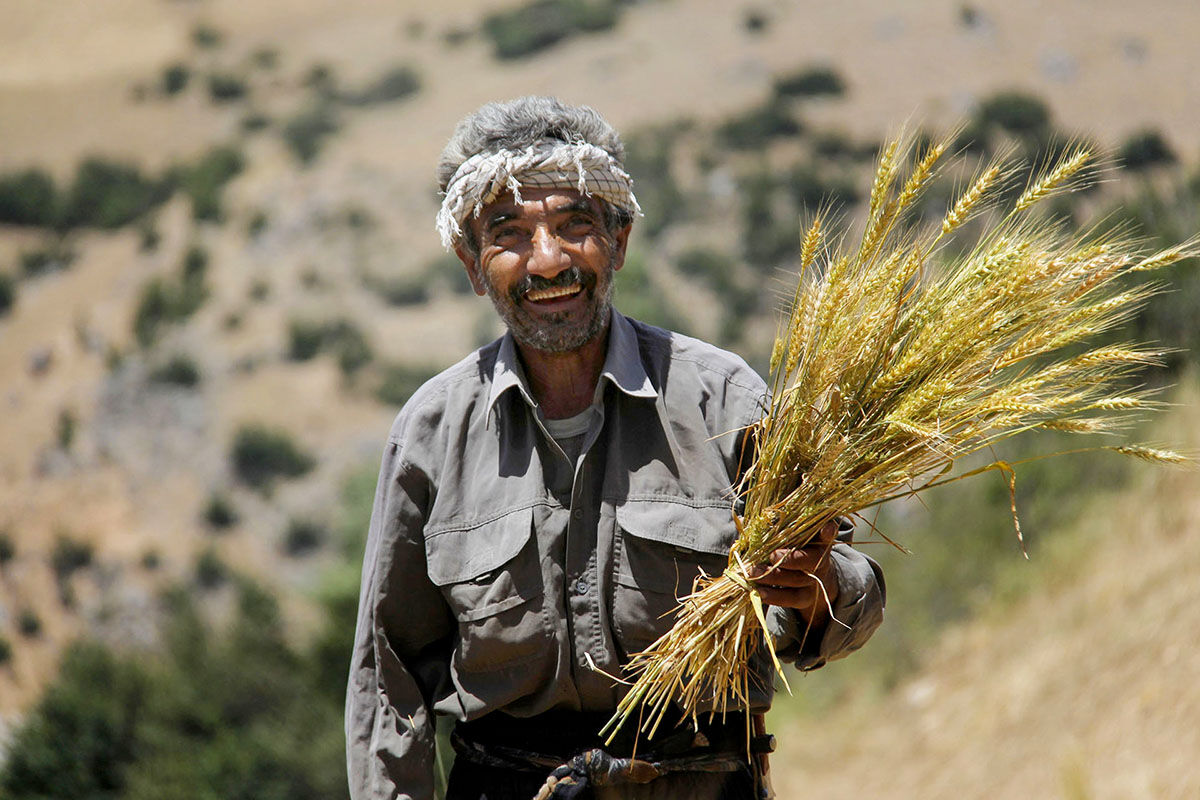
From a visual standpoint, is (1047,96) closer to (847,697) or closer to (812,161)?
(812,161)

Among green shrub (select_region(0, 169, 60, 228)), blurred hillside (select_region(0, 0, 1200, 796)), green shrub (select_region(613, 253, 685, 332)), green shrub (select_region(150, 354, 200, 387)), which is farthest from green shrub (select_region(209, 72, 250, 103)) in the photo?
green shrub (select_region(613, 253, 685, 332))

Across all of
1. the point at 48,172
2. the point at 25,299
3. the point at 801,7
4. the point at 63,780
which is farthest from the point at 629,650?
the point at 48,172

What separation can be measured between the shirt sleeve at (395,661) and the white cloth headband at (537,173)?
0.50 meters

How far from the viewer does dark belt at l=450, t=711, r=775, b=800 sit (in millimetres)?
2209

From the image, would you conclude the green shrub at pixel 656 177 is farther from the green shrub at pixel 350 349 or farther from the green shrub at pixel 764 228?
the green shrub at pixel 350 349

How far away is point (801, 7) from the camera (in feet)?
122

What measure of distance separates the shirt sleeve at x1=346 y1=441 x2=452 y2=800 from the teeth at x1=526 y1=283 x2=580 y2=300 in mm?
393

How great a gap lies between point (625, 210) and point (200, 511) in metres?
23.4

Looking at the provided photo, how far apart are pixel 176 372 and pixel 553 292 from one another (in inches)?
1017

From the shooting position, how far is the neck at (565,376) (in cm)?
239

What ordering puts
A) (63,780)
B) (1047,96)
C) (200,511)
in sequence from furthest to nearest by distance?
(1047,96) → (200,511) → (63,780)

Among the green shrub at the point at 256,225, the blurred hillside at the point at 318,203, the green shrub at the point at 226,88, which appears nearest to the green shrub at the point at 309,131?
the blurred hillside at the point at 318,203

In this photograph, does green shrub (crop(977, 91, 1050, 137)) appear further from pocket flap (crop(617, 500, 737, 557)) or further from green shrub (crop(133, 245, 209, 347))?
pocket flap (crop(617, 500, 737, 557))

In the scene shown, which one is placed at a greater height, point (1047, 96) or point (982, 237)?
point (1047, 96)
